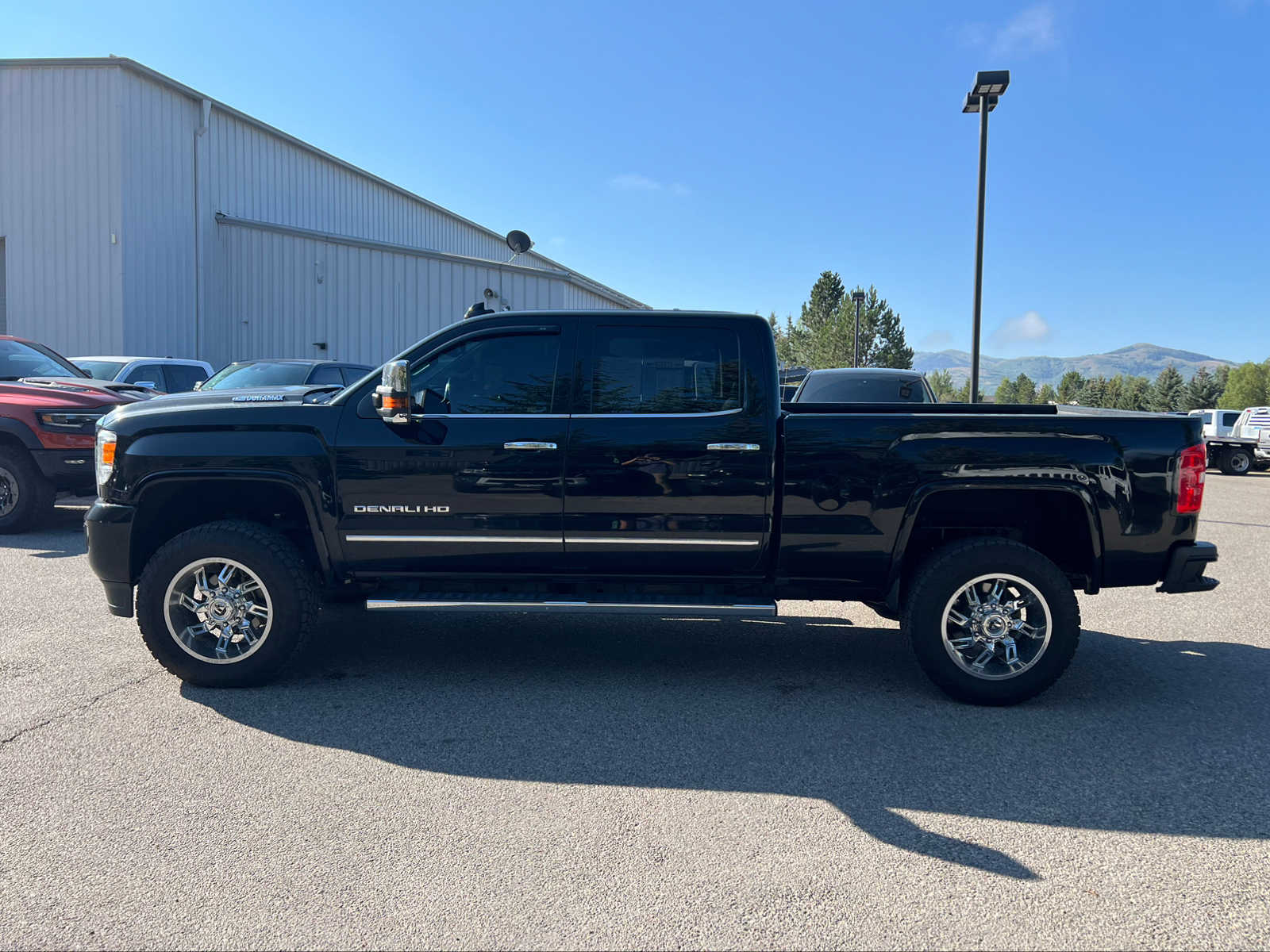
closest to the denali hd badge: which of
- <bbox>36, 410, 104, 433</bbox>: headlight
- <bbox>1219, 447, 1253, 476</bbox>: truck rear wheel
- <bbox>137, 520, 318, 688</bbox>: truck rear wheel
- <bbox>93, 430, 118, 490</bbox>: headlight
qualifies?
<bbox>137, 520, 318, 688</bbox>: truck rear wheel

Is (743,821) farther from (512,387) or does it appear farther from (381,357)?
(381,357)

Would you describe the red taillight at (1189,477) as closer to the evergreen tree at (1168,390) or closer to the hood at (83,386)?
the hood at (83,386)

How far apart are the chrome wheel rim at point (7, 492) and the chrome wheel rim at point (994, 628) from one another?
941 cm

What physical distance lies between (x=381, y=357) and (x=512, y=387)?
70.1 ft

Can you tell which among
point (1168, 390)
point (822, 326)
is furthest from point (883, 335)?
point (1168, 390)

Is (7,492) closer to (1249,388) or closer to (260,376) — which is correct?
(260,376)

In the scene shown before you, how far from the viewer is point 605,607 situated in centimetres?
489

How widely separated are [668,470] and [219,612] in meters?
2.49

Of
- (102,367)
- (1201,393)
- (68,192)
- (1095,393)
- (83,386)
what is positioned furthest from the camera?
(1095,393)

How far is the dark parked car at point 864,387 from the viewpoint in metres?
11.5

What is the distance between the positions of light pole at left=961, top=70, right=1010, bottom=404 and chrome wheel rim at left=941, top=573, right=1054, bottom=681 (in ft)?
38.3

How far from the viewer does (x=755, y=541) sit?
4.97 m

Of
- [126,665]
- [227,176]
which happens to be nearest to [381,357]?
[227,176]

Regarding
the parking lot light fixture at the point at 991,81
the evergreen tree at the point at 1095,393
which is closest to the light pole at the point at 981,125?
the parking lot light fixture at the point at 991,81
